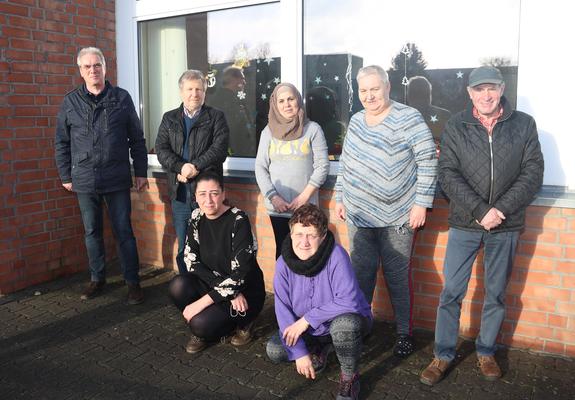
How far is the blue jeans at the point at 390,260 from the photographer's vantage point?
11.7 ft

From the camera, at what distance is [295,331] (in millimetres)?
3102

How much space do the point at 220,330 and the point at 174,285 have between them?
450 mm

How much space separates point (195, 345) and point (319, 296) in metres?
1.09

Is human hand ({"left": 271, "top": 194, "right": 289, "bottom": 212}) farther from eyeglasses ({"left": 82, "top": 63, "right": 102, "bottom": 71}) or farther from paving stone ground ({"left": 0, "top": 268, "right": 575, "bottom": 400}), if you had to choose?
eyeglasses ({"left": 82, "top": 63, "right": 102, "bottom": 71})

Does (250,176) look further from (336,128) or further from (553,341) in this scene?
(553,341)

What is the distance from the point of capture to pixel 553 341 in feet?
12.0

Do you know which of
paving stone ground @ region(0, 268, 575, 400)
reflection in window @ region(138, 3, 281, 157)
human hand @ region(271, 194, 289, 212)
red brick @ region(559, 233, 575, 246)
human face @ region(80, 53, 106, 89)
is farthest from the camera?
reflection in window @ region(138, 3, 281, 157)

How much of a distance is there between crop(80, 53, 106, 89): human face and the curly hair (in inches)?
93.5

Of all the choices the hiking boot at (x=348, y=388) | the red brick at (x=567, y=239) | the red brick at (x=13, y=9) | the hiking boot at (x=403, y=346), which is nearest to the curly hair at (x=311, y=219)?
the hiking boot at (x=348, y=388)

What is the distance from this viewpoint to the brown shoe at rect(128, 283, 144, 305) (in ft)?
15.3

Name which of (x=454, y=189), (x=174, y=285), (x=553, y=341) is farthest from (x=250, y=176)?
(x=553, y=341)

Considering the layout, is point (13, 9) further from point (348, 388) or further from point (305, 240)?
point (348, 388)

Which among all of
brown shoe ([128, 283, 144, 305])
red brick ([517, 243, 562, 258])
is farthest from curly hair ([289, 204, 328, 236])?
brown shoe ([128, 283, 144, 305])

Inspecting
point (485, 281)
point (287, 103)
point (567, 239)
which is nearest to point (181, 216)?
point (287, 103)
